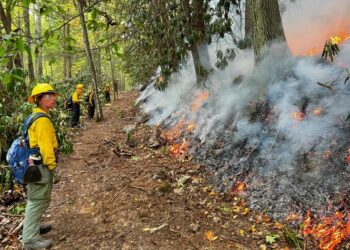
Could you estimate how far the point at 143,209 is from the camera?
554 cm

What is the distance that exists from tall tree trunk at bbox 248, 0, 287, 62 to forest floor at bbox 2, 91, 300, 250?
10.1ft

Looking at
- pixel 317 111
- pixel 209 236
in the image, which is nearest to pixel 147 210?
pixel 209 236

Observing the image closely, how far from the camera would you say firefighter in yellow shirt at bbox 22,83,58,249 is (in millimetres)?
4391

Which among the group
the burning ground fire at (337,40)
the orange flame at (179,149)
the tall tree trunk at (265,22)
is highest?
the tall tree trunk at (265,22)

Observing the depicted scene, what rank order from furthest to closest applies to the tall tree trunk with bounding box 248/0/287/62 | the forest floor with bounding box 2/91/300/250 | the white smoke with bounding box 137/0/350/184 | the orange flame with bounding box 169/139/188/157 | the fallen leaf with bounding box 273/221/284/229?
1. the orange flame with bounding box 169/139/188/157
2. the tall tree trunk with bounding box 248/0/287/62
3. the white smoke with bounding box 137/0/350/184
4. the fallen leaf with bounding box 273/221/284/229
5. the forest floor with bounding box 2/91/300/250

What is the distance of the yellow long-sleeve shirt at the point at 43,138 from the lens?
436 cm

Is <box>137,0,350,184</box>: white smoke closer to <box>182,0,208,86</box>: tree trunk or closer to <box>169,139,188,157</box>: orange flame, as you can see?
<box>169,139,188,157</box>: orange flame

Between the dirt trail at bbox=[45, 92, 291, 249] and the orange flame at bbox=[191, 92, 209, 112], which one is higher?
the orange flame at bbox=[191, 92, 209, 112]

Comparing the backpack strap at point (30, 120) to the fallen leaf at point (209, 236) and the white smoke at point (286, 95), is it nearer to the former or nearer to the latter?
the fallen leaf at point (209, 236)

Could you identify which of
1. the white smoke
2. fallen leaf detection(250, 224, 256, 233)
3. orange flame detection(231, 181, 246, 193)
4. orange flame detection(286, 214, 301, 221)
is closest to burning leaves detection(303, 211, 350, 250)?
orange flame detection(286, 214, 301, 221)

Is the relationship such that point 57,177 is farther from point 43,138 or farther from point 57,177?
point 43,138

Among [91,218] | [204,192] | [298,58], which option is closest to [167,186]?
[204,192]

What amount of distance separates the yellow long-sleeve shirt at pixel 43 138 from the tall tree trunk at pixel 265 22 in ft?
15.7

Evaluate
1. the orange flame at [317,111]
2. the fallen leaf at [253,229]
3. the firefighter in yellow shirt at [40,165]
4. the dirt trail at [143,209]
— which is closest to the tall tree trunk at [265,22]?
the orange flame at [317,111]
